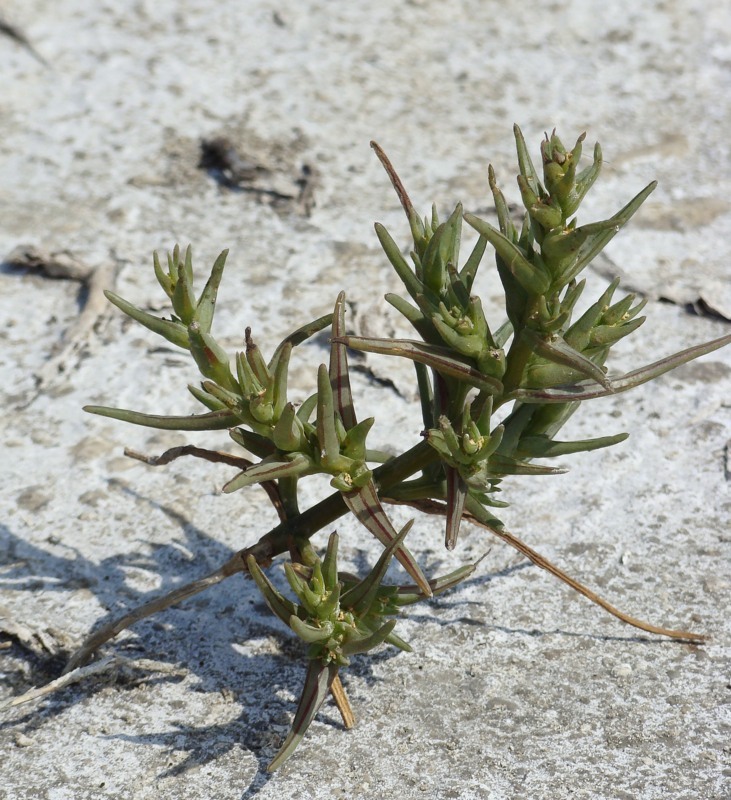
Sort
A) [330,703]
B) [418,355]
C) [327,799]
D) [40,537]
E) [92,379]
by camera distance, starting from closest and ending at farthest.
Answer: [418,355], [327,799], [330,703], [40,537], [92,379]

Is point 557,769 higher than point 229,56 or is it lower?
lower

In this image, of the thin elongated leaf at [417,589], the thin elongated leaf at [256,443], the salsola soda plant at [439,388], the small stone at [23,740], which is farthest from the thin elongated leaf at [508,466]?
the small stone at [23,740]

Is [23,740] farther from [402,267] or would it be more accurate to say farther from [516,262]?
[516,262]

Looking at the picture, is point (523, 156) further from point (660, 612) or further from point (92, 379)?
point (92, 379)

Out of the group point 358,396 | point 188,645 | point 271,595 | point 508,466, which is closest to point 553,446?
point 508,466

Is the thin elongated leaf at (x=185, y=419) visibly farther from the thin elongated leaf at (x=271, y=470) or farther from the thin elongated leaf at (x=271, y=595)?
the thin elongated leaf at (x=271, y=595)

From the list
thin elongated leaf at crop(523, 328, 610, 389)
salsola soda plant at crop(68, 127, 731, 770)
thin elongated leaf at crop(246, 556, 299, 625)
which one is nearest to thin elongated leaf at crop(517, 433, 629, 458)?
salsola soda plant at crop(68, 127, 731, 770)

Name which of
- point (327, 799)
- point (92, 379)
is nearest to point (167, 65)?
point (92, 379)
